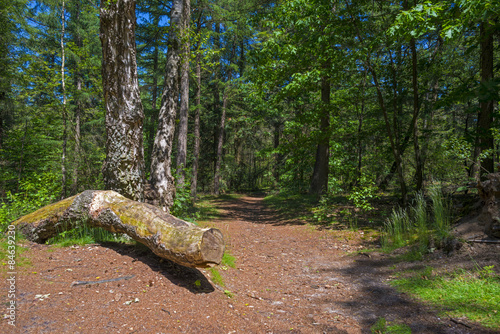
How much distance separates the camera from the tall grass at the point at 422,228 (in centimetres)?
476

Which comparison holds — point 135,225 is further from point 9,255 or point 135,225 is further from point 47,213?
point 47,213

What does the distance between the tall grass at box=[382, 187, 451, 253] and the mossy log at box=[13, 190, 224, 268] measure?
13.3 ft

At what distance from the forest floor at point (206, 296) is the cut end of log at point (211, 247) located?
20.1 inches

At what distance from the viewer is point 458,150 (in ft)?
→ 17.2

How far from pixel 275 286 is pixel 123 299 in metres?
2.40

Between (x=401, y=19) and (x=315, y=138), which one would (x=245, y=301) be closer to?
(x=401, y=19)

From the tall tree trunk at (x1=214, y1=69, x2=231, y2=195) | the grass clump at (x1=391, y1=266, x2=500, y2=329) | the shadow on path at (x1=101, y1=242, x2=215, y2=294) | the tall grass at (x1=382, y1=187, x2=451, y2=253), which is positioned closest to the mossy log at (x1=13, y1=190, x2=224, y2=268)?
the shadow on path at (x1=101, y1=242, x2=215, y2=294)

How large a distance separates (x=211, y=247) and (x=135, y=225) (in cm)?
129

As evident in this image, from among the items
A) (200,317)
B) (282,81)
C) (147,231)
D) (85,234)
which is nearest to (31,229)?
(85,234)

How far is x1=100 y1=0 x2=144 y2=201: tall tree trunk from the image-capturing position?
15.2ft

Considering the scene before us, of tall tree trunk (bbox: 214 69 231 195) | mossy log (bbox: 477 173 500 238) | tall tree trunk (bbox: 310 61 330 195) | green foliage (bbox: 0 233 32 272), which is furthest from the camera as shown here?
tall tree trunk (bbox: 214 69 231 195)

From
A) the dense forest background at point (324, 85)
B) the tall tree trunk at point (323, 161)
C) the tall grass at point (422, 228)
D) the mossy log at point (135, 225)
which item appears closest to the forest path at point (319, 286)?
the tall grass at point (422, 228)

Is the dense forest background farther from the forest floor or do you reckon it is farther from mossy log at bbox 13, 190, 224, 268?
the forest floor

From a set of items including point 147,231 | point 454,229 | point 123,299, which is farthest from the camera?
point 454,229
